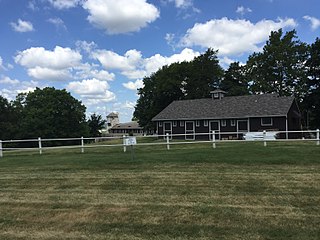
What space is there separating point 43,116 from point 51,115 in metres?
1.52

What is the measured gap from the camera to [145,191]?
8.73 meters

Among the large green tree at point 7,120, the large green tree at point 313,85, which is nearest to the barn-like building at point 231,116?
the large green tree at point 313,85

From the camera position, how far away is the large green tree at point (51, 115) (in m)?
62.5

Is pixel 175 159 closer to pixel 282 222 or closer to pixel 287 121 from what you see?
pixel 282 222

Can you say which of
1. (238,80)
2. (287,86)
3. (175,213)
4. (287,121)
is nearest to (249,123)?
(287,121)

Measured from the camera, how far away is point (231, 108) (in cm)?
3809

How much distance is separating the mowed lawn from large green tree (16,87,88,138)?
52.8 metres

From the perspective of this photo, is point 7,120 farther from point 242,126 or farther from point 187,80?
point 242,126

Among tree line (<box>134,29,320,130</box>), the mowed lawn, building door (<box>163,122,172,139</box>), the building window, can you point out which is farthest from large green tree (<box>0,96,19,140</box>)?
the mowed lawn

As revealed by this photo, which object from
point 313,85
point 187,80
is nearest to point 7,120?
point 187,80

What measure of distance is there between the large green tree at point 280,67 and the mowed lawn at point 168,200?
43.8m

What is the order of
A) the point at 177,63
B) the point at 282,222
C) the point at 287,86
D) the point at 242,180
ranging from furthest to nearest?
the point at 177,63, the point at 287,86, the point at 242,180, the point at 282,222

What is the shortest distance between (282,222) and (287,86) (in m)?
52.3

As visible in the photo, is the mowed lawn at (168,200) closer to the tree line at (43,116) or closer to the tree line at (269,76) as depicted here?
the tree line at (269,76)
